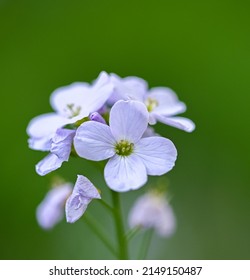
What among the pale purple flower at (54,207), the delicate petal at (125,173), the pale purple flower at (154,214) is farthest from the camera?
the pale purple flower at (154,214)

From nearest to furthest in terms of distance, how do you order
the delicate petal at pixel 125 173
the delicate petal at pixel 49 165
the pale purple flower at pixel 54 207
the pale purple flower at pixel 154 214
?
the delicate petal at pixel 125 173 < the delicate petal at pixel 49 165 < the pale purple flower at pixel 54 207 < the pale purple flower at pixel 154 214

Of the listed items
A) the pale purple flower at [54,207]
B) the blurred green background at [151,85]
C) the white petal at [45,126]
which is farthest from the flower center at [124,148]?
the blurred green background at [151,85]

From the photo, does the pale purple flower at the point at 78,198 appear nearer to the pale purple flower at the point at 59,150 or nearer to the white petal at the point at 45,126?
the pale purple flower at the point at 59,150

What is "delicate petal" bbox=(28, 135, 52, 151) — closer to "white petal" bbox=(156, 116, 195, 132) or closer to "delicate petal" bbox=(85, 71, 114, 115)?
"delicate petal" bbox=(85, 71, 114, 115)

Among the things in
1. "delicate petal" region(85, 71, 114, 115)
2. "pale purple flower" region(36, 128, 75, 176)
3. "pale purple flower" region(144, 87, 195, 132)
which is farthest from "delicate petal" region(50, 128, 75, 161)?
"pale purple flower" region(144, 87, 195, 132)

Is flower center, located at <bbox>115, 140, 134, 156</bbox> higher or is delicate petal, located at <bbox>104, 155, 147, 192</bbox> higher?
flower center, located at <bbox>115, 140, 134, 156</bbox>

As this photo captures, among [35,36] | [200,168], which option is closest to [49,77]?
[35,36]

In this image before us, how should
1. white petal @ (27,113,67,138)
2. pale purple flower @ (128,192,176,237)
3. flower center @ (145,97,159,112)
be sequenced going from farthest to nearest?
pale purple flower @ (128,192,176,237) < flower center @ (145,97,159,112) < white petal @ (27,113,67,138)
